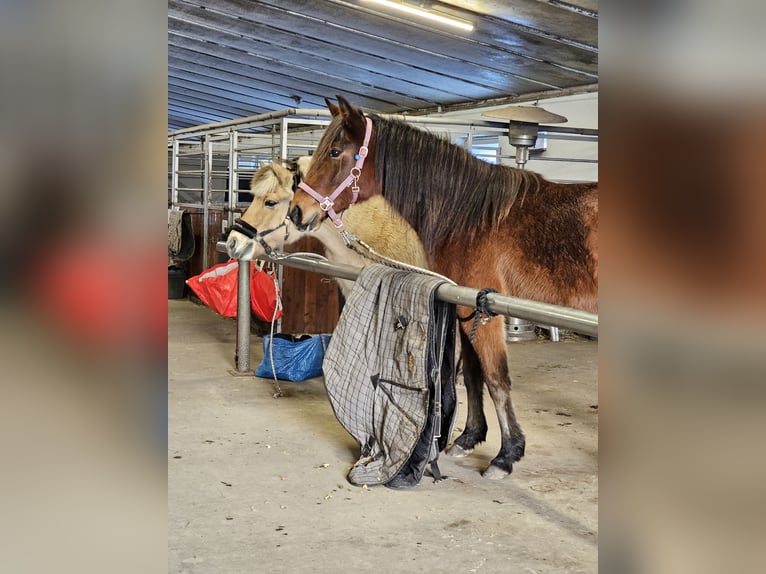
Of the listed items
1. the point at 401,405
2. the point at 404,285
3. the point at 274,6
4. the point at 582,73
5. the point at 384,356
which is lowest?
the point at 401,405

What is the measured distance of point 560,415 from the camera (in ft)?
11.3

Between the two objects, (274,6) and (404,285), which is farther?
(274,6)

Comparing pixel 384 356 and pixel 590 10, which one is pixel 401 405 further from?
pixel 590 10

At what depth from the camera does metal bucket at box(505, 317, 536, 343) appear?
5.33 meters

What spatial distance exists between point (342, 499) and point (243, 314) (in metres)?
1.94

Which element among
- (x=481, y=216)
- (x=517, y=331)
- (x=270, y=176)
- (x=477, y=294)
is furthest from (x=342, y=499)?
(x=517, y=331)

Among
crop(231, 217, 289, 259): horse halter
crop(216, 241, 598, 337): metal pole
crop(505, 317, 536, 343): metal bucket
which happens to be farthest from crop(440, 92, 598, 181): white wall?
crop(216, 241, 598, 337): metal pole

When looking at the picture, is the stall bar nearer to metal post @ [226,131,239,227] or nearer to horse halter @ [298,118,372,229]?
horse halter @ [298,118,372,229]

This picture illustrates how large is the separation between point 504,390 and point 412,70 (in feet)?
12.2
